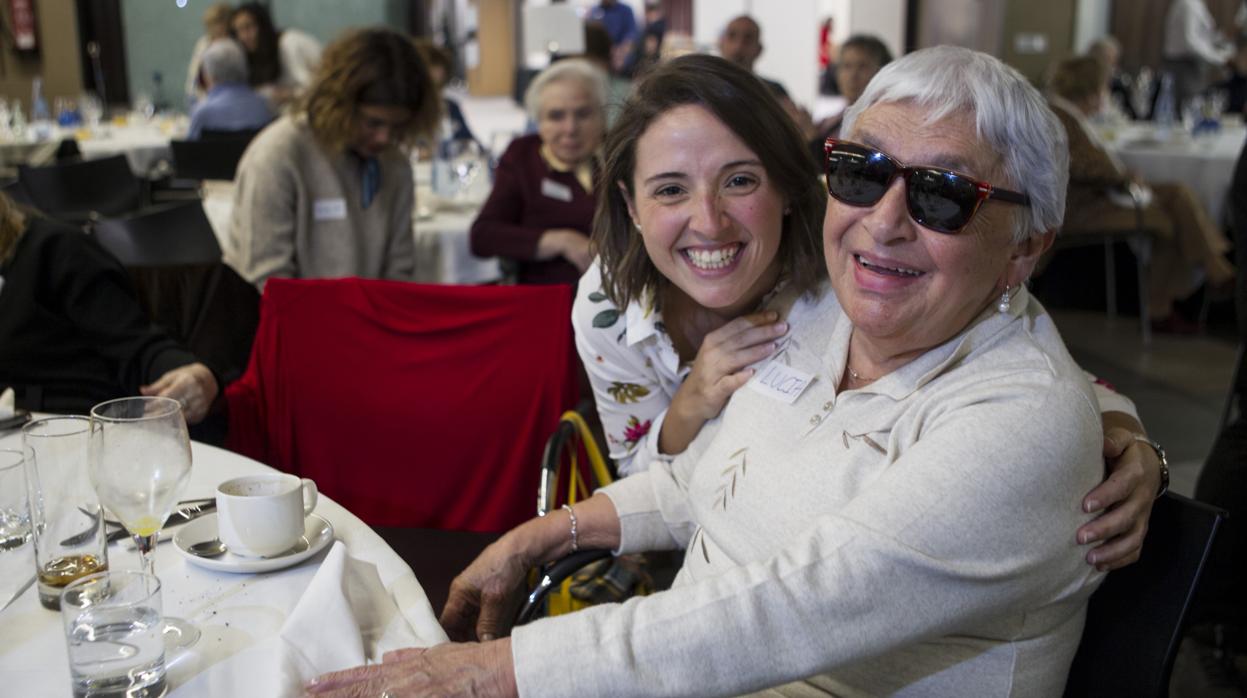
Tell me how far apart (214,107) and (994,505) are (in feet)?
20.1

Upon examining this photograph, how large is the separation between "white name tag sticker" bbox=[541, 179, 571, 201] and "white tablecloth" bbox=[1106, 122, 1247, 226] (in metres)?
4.01

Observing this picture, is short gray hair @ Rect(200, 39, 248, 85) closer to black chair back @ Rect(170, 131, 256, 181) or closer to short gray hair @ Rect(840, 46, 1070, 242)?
black chair back @ Rect(170, 131, 256, 181)

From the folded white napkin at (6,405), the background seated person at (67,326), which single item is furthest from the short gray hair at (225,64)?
the folded white napkin at (6,405)

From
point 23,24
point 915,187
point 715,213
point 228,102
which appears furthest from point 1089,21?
point 915,187

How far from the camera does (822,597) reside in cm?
109

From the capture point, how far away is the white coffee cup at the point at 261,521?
4.28 ft

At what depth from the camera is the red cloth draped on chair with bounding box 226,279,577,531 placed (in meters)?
2.25

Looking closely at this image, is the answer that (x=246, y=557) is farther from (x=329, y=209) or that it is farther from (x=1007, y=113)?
(x=329, y=209)

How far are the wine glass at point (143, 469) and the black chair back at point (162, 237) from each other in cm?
220

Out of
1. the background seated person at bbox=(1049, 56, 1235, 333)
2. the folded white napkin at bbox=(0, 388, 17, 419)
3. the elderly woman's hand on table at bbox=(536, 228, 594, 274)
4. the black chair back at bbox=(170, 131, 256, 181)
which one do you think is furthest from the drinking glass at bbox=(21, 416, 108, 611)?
the background seated person at bbox=(1049, 56, 1235, 333)

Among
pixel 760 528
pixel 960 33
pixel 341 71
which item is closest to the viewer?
pixel 760 528

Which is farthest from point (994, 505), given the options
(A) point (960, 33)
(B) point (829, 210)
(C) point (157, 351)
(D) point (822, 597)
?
(A) point (960, 33)

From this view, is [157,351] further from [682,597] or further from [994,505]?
[994,505]

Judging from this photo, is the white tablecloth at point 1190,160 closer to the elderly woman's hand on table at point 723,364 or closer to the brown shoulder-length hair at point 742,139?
the brown shoulder-length hair at point 742,139
